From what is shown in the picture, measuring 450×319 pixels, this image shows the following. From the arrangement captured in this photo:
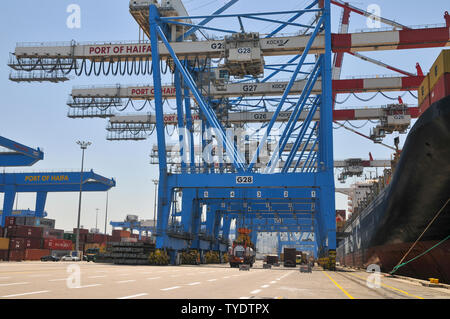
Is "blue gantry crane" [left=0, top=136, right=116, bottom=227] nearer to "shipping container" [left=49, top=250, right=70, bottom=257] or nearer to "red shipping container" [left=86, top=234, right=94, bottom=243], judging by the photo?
"shipping container" [left=49, top=250, right=70, bottom=257]

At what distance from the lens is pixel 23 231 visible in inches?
2249

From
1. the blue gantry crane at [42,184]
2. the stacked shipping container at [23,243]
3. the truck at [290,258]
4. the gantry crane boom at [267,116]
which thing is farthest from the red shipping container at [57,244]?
the truck at [290,258]

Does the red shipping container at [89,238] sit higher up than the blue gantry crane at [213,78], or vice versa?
the blue gantry crane at [213,78]

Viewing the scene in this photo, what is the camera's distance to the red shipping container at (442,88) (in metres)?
16.6

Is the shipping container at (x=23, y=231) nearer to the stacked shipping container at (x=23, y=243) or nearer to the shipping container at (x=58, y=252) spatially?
Answer: the stacked shipping container at (x=23, y=243)

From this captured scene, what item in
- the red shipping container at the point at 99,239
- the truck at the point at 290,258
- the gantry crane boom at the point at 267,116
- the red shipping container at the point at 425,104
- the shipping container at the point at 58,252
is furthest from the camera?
the red shipping container at the point at 99,239

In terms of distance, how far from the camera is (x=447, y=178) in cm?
1642

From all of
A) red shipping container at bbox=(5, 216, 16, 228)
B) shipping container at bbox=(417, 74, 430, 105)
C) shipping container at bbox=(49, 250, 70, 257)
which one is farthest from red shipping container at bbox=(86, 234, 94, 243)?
Result: shipping container at bbox=(417, 74, 430, 105)

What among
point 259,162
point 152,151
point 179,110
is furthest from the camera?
point 152,151

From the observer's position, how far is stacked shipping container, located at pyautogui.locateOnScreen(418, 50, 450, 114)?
16562mm

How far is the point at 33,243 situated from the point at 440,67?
178 feet
